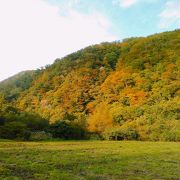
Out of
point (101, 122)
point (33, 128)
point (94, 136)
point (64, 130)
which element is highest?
point (101, 122)

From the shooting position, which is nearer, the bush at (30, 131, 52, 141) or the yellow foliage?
the bush at (30, 131, 52, 141)

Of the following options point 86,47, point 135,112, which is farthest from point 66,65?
point 135,112

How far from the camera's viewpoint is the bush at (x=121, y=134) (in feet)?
211

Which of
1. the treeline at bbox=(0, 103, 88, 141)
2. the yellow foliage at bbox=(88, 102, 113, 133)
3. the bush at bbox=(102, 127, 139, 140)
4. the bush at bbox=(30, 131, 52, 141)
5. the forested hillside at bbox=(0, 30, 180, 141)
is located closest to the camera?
the treeline at bbox=(0, 103, 88, 141)

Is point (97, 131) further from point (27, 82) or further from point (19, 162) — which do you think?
point (27, 82)

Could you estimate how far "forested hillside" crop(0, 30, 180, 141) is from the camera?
67188 millimetres

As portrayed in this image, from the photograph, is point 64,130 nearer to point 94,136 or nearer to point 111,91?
point 94,136

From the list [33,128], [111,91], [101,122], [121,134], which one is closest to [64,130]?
[33,128]

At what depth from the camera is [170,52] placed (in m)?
101

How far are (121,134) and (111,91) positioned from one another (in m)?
31.5

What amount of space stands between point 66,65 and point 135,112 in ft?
158

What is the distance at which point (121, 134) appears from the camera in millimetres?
64812

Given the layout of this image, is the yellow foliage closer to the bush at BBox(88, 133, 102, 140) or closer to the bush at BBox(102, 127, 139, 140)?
the bush at BBox(88, 133, 102, 140)

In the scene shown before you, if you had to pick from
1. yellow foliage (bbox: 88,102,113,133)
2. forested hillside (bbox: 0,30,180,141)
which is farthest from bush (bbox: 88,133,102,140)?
yellow foliage (bbox: 88,102,113,133)
